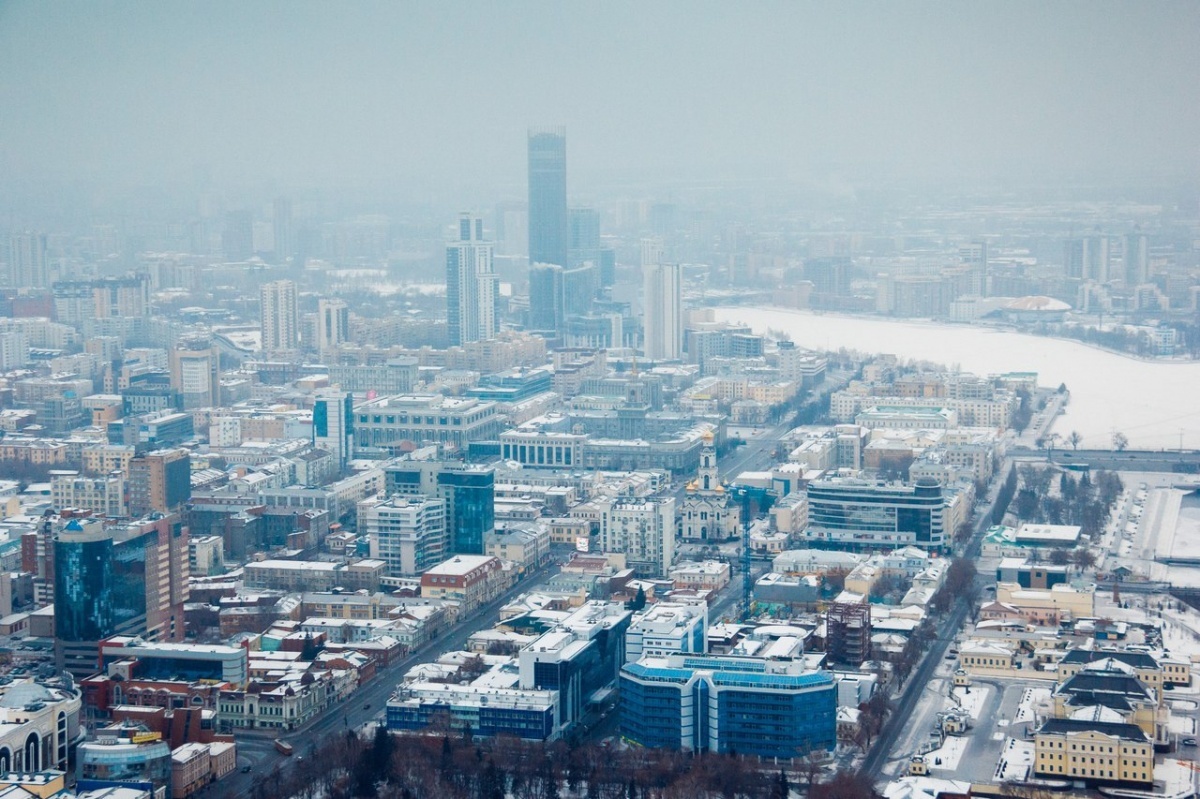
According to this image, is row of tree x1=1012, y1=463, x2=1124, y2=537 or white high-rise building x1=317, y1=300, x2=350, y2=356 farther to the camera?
white high-rise building x1=317, y1=300, x2=350, y2=356

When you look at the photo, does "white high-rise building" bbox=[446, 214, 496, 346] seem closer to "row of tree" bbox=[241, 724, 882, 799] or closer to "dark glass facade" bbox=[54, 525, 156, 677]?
"dark glass facade" bbox=[54, 525, 156, 677]

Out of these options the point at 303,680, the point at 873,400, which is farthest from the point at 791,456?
the point at 303,680

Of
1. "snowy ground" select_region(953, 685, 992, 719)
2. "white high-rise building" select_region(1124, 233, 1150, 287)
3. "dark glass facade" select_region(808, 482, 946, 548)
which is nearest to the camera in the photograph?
"snowy ground" select_region(953, 685, 992, 719)

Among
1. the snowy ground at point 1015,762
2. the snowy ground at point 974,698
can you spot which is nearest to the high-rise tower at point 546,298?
the snowy ground at point 974,698

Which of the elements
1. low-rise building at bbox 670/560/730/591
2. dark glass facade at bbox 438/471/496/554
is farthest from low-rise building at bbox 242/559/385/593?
low-rise building at bbox 670/560/730/591

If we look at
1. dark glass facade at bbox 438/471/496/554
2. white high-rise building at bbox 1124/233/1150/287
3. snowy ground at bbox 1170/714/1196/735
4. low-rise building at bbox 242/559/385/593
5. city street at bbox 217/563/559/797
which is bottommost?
city street at bbox 217/563/559/797

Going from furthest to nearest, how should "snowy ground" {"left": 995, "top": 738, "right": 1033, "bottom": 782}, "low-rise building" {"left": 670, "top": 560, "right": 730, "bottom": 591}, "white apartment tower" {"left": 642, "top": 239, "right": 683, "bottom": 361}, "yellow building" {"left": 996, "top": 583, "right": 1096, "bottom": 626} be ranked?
"white apartment tower" {"left": 642, "top": 239, "right": 683, "bottom": 361}, "low-rise building" {"left": 670, "top": 560, "right": 730, "bottom": 591}, "yellow building" {"left": 996, "top": 583, "right": 1096, "bottom": 626}, "snowy ground" {"left": 995, "top": 738, "right": 1033, "bottom": 782}

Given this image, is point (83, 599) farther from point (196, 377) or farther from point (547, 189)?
point (547, 189)
